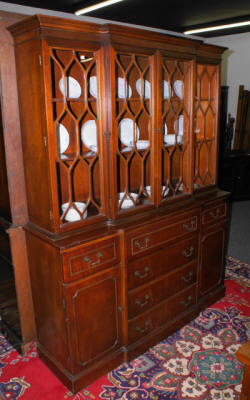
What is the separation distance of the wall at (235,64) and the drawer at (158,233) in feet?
13.8

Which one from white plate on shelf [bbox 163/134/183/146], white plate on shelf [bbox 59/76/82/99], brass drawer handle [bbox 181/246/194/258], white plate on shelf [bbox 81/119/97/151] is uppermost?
white plate on shelf [bbox 59/76/82/99]

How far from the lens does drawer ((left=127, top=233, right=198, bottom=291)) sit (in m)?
2.09

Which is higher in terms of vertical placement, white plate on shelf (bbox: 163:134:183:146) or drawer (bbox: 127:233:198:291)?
white plate on shelf (bbox: 163:134:183:146)

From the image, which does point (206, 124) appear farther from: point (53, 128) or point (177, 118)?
point (53, 128)

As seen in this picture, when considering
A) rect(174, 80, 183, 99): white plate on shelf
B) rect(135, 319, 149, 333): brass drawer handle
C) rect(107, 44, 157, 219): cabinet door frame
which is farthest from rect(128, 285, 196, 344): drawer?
rect(174, 80, 183, 99): white plate on shelf

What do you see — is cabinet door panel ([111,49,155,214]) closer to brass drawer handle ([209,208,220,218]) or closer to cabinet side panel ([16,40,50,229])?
cabinet side panel ([16,40,50,229])

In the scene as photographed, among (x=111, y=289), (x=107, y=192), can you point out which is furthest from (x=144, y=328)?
(x=107, y=192)

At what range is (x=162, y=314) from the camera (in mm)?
2338

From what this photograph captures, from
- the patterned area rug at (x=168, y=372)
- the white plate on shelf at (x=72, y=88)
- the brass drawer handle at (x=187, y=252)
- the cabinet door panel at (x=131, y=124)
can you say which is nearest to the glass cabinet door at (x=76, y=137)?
the white plate on shelf at (x=72, y=88)

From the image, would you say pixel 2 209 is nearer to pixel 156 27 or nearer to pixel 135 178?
pixel 135 178

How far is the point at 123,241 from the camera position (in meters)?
1.96

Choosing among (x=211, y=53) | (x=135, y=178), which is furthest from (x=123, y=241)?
(x=211, y=53)

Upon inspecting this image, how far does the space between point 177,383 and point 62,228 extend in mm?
1160

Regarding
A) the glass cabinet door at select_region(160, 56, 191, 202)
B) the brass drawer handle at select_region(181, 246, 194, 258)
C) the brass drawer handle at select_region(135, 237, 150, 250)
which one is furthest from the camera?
the brass drawer handle at select_region(181, 246, 194, 258)
